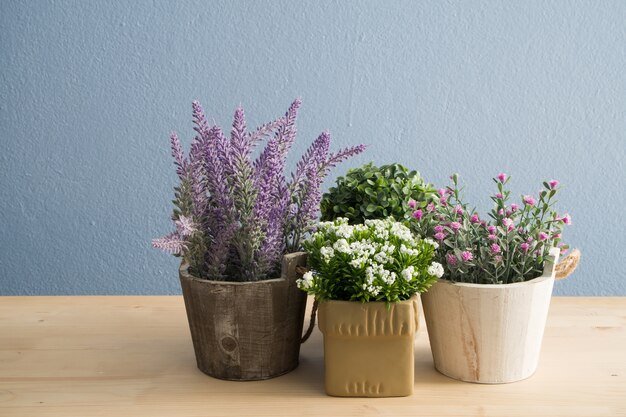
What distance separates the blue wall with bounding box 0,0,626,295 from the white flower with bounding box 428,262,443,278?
1.21 meters

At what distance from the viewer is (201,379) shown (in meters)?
0.97

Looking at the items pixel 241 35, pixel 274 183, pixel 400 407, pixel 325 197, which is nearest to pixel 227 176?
pixel 274 183

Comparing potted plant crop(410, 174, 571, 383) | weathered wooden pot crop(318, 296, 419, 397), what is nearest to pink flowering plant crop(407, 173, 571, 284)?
potted plant crop(410, 174, 571, 383)

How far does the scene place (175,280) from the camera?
2.22m

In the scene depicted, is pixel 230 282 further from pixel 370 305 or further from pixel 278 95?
pixel 278 95

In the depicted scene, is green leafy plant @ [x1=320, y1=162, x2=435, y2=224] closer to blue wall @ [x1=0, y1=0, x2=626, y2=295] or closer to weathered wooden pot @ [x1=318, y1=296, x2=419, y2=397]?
weathered wooden pot @ [x1=318, y1=296, x2=419, y2=397]

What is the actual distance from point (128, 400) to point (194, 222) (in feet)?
0.76

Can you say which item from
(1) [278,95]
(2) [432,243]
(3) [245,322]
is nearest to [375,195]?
(2) [432,243]

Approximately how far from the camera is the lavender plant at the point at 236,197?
925 millimetres

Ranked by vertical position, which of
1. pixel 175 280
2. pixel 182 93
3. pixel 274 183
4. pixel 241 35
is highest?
pixel 241 35

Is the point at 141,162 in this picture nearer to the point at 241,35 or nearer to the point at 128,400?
the point at 241,35

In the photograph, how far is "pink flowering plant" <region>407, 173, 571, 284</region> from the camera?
3.10 ft

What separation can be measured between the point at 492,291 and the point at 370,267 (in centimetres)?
17

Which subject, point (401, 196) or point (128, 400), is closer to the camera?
point (128, 400)
